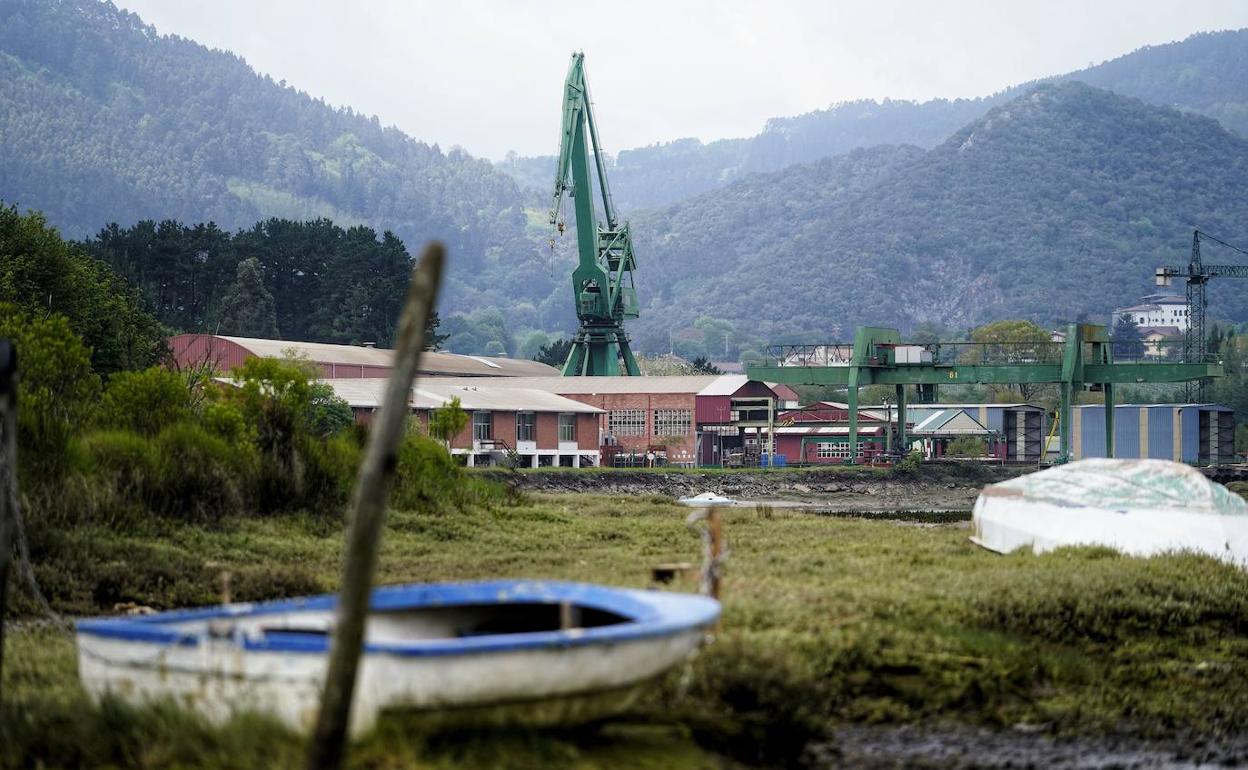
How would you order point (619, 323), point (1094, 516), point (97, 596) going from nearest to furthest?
point (97, 596)
point (1094, 516)
point (619, 323)

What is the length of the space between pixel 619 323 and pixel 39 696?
7785cm

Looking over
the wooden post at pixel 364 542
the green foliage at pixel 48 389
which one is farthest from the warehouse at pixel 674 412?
the wooden post at pixel 364 542

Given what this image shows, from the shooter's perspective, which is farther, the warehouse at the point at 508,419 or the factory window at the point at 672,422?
the factory window at the point at 672,422

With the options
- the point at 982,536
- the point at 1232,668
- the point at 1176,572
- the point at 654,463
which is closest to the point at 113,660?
the point at 1232,668

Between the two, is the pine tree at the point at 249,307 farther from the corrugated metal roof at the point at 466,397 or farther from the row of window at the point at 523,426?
the row of window at the point at 523,426

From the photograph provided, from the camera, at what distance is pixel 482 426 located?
62.5 meters

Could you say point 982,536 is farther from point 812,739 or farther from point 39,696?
point 39,696

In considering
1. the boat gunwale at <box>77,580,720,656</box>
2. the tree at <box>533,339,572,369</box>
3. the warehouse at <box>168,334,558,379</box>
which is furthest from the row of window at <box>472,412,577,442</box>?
the tree at <box>533,339,572,369</box>

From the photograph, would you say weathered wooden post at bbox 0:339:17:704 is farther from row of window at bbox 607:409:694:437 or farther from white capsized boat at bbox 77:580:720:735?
row of window at bbox 607:409:694:437

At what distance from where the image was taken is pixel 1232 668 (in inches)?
555

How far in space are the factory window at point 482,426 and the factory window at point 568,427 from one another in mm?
6425

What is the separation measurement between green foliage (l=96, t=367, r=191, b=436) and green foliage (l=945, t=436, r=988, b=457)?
A: 66.8 meters

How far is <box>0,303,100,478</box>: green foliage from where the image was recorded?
19094mm

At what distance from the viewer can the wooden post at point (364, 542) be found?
22.7 feet
